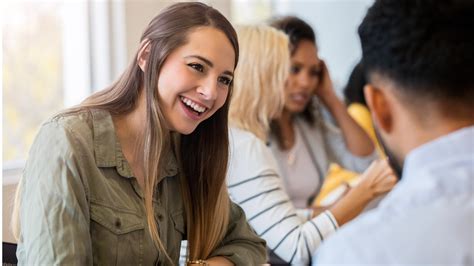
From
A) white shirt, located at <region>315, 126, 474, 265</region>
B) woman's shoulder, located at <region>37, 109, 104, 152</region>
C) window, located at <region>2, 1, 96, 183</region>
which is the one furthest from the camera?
window, located at <region>2, 1, 96, 183</region>

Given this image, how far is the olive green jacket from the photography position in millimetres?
1482

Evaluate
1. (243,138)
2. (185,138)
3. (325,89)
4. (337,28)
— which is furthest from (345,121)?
(337,28)

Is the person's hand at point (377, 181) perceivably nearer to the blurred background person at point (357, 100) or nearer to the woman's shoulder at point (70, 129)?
the blurred background person at point (357, 100)

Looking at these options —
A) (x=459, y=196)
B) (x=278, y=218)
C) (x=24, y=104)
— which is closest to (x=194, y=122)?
(x=278, y=218)

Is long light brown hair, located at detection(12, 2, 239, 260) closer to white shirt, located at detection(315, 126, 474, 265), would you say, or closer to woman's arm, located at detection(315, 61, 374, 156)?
white shirt, located at detection(315, 126, 474, 265)

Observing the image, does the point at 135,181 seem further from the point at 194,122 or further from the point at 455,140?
the point at 455,140

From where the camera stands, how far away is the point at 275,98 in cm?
251

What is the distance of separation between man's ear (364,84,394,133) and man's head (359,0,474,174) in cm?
1

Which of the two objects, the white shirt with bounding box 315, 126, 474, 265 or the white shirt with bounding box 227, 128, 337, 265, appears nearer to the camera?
the white shirt with bounding box 315, 126, 474, 265

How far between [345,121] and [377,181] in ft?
2.50

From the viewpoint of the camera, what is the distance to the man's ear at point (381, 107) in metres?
1.09

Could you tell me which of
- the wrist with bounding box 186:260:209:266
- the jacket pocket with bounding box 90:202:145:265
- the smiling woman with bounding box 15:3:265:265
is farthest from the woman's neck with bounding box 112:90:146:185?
the wrist with bounding box 186:260:209:266

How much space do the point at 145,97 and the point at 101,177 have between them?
0.75ft

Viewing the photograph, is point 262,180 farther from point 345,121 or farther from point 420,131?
point 420,131
